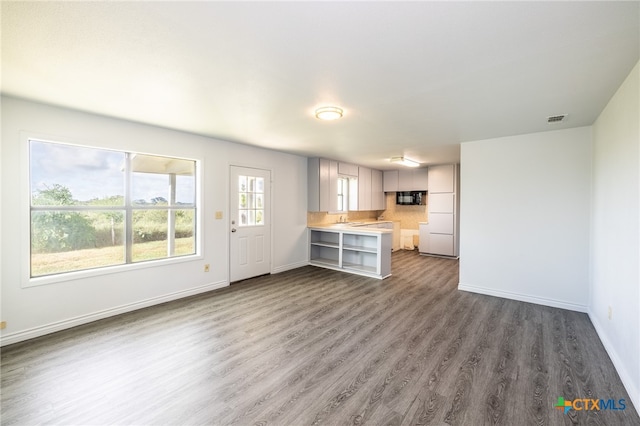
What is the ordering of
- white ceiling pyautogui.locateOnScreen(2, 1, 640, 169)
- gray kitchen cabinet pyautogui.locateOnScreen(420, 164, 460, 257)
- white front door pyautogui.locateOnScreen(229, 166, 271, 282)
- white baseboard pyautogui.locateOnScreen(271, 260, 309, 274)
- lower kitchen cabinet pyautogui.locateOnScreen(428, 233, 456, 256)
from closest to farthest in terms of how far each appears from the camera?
white ceiling pyautogui.locateOnScreen(2, 1, 640, 169), white front door pyautogui.locateOnScreen(229, 166, 271, 282), white baseboard pyautogui.locateOnScreen(271, 260, 309, 274), gray kitchen cabinet pyautogui.locateOnScreen(420, 164, 460, 257), lower kitchen cabinet pyautogui.locateOnScreen(428, 233, 456, 256)

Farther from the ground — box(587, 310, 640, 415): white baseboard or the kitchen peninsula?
the kitchen peninsula

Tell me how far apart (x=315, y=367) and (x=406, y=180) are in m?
6.54

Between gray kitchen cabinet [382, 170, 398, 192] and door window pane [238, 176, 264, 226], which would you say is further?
gray kitchen cabinet [382, 170, 398, 192]

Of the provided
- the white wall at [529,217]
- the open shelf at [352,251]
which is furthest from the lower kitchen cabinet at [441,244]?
the white wall at [529,217]

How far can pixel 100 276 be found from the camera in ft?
10.7

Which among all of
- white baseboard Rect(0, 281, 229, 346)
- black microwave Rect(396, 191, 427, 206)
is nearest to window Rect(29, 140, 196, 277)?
white baseboard Rect(0, 281, 229, 346)

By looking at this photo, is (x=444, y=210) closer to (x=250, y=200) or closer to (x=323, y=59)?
(x=250, y=200)

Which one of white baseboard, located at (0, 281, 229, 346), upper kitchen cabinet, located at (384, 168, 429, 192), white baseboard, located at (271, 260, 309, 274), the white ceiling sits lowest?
white baseboard, located at (0, 281, 229, 346)

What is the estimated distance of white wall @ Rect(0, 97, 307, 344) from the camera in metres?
2.71

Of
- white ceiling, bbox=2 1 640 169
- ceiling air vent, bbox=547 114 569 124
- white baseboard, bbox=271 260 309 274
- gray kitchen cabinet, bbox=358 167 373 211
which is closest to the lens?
white ceiling, bbox=2 1 640 169

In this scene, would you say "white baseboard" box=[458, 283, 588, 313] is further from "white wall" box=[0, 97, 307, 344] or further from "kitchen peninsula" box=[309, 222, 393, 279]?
"white wall" box=[0, 97, 307, 344]

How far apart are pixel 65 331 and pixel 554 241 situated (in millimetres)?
6040

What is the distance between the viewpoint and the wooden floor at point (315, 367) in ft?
6.02

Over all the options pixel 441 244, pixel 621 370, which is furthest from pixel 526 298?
pixel 441 244
